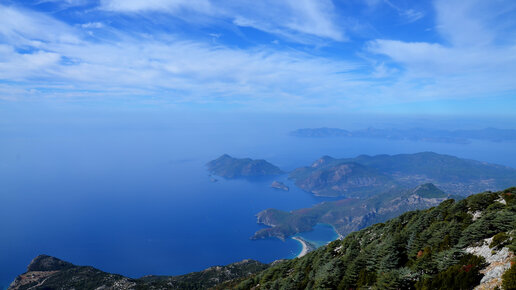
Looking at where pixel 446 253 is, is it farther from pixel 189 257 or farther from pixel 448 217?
pixel 189 257

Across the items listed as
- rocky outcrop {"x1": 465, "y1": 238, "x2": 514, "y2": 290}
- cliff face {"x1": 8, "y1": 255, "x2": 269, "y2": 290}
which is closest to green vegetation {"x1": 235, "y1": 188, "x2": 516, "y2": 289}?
rocky outcrop {"x1": 465, "y1": 238, "x2": 514, "y2": 290}

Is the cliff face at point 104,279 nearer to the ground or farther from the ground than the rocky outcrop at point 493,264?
nearer to the ground

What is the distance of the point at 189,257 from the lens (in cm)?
19525

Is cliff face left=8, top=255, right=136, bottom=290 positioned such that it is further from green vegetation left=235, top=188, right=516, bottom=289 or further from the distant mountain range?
green vegetation left=235, top=188, right=516, bottom=289

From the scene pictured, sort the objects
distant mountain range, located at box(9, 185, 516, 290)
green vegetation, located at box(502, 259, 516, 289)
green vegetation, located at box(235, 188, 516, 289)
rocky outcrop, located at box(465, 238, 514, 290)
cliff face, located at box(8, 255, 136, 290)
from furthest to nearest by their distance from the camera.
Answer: cliff face, located at box(8, 255, 136, 290)
green vegetation, located at box(235, 188, 516, 289)
distant mountain range, located at box(9, 185, 516, 290)
rocky outcrop, located at box(465, 238, 514, 290)
green vegetation, located at box(502, 259, 516, 289)

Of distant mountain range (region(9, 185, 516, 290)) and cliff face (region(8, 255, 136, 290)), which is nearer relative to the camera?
distant mountain range (region(9, 185, 516, 290))

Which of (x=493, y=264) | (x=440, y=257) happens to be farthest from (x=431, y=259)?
(x=493, y=264)

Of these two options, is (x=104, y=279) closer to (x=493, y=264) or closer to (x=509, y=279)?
(x=493, y=264)

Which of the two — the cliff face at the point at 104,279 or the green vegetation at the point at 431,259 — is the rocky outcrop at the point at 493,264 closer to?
the green vegetation at the point at 431,259

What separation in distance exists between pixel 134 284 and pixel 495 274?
9085 centimetres

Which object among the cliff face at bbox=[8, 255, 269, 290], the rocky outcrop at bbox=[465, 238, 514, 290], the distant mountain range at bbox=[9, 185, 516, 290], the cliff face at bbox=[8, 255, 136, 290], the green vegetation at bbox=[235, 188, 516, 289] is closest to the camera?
the rocky outcrop at bbox=[465, 238, 514, 290]

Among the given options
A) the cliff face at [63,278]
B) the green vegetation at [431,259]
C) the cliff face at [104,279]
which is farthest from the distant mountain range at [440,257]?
the cliff face at [63,278]

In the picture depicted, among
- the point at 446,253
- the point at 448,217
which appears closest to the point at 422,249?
the point at 446,253

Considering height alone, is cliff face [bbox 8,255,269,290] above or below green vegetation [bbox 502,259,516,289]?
below
